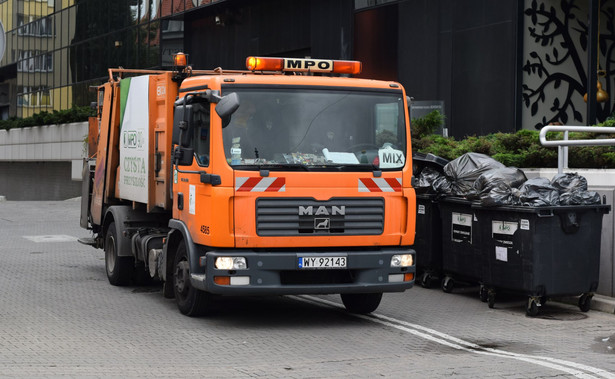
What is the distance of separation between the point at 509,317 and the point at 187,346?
3.67 m

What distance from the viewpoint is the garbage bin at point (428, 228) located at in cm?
1203

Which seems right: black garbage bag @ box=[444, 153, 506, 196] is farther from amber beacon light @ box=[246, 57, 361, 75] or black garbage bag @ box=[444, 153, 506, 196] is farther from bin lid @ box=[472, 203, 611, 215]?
amber beacon light @ box=[246, 57, 361, 75]

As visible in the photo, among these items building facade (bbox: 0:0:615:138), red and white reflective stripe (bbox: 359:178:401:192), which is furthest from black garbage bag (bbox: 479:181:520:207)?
building facade (bbox: 0:0:615:138)

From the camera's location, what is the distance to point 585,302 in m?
10.4

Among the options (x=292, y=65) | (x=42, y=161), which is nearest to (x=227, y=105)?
(x=292, y=65)

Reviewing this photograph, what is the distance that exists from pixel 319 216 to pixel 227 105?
1350 millimetres

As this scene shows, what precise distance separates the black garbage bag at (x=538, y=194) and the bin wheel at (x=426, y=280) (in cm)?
228

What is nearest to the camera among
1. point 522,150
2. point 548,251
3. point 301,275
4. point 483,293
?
point 301,275

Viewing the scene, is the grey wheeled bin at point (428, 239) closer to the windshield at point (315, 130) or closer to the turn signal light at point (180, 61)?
the windshield at point (315, 130)

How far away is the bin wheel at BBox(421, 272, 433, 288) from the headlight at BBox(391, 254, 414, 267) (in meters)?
2.86

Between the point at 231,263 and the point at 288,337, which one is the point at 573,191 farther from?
the point at 231,263

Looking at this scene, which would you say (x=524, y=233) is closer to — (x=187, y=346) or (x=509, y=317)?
(x=509, y=317)

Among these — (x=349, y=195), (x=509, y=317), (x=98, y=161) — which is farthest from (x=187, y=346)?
(x=98, y=161)

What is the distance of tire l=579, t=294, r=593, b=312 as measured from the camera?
10.4m
